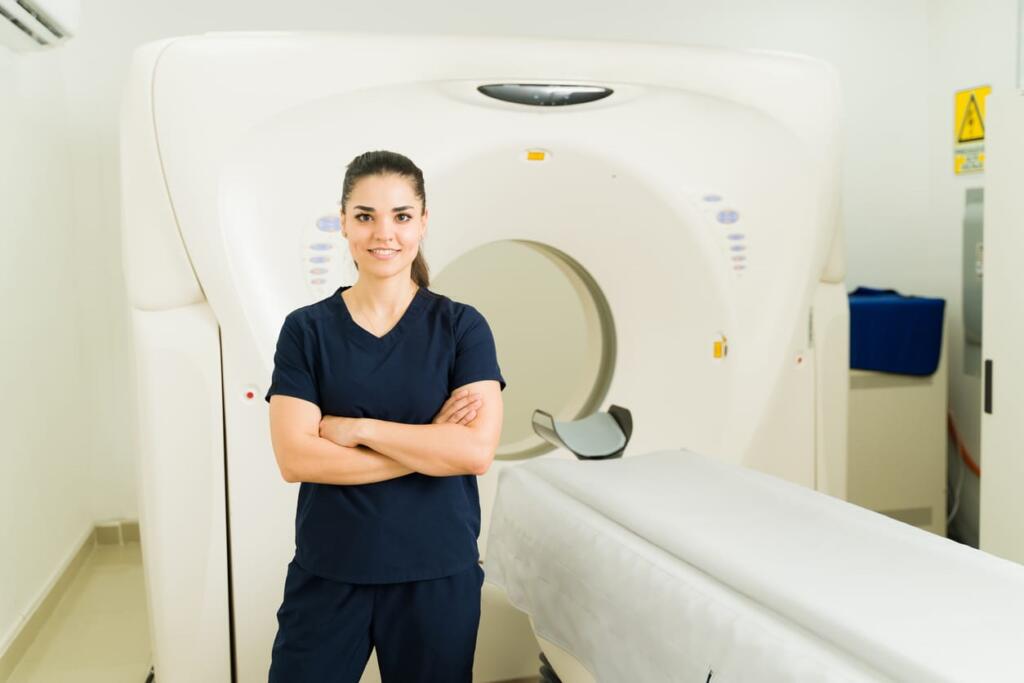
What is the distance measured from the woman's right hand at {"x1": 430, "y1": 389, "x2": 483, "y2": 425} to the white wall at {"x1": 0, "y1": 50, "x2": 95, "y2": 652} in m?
1.44

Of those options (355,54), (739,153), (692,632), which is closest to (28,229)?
(355,54)

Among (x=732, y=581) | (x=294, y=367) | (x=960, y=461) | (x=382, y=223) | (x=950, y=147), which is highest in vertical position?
(x=950, y=147)

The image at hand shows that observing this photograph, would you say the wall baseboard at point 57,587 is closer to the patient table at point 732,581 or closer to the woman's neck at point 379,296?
the patient table at point 732,581

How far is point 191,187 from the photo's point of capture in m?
1.87

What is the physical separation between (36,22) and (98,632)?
147 centimetres

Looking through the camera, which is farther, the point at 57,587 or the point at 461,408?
the point at 57,587

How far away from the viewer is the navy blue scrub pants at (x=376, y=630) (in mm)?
1337

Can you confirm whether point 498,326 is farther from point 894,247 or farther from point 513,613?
point 894,247

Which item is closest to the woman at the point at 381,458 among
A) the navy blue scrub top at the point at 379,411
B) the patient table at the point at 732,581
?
→ the navy blue scrub top at the point at 379,411

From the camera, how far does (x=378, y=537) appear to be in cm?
132

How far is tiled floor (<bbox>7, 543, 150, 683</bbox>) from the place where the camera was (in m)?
2.38

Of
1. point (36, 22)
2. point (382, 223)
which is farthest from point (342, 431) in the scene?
point (36, 22)

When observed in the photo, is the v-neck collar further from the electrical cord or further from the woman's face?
the electrical cord

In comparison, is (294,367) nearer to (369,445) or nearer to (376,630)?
(369,445)
